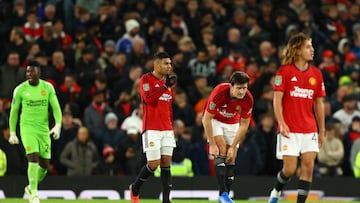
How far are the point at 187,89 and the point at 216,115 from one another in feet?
24.2

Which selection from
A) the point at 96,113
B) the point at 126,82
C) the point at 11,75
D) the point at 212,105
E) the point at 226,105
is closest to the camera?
the point at 212,105

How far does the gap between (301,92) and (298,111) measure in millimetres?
283

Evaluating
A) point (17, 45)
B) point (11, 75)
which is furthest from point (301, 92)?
point (17, 45)

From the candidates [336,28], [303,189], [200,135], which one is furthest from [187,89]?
[303,189]

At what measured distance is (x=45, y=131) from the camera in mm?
18047

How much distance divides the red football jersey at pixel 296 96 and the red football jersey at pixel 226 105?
134 centimetres

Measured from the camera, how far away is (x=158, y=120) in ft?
53.5

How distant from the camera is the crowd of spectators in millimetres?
22000

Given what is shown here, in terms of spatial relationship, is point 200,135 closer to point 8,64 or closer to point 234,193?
point 234,193

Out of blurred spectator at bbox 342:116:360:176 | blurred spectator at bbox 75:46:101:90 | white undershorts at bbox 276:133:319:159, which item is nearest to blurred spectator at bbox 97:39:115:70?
blurred spectator at bbox 75:46:101:90

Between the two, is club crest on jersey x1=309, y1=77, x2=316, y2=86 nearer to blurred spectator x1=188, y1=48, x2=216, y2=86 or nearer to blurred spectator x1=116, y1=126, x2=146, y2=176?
blurred spectator x1=116, y1=126, x2=146, y2=176

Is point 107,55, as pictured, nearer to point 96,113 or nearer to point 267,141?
point 96,113

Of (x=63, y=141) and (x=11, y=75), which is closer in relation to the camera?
(x=63, y=141)

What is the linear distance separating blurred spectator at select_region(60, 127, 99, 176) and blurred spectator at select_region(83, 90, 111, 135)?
803 mm
